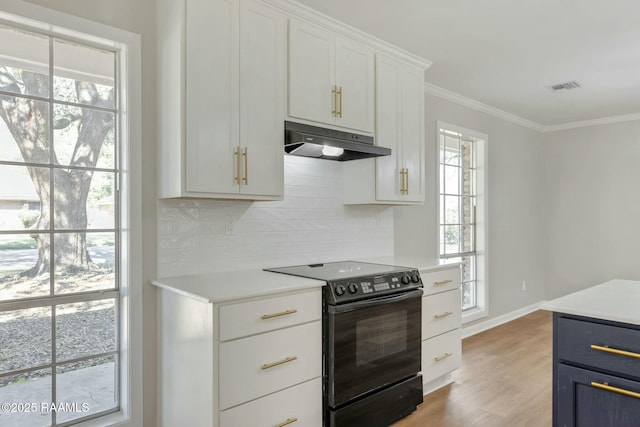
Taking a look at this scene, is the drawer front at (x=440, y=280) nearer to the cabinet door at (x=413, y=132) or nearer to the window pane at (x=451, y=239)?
the cabinet door at (x=413, y=132)

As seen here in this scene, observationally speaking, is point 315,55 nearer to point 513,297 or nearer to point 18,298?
point 18,298

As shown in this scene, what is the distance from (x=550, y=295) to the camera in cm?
598

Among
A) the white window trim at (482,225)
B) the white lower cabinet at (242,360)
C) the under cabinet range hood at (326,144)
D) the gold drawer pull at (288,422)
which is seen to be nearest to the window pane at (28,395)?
the white lower cabinet at (242,360)

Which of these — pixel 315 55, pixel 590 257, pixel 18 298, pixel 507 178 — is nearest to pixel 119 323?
pixel 18 298

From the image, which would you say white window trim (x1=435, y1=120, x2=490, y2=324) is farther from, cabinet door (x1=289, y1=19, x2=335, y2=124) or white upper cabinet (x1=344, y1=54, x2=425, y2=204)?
cabinet door (x1=289, y1=19, x2=335, y2=124)

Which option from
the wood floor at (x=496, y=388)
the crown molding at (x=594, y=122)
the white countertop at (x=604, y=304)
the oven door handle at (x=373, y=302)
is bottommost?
the wood floor at (x=496, y=388)

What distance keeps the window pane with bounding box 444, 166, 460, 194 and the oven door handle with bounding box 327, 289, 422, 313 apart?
2056 mm

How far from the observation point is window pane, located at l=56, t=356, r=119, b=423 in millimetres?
2133

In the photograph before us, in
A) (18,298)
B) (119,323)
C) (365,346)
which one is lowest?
(365,346)

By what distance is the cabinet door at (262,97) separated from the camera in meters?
2.36

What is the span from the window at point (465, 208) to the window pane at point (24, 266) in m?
3.58

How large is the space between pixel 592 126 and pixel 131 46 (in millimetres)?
5695

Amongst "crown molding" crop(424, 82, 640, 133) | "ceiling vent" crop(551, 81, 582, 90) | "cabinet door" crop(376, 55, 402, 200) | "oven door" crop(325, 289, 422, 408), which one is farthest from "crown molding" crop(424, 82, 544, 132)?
"oven door" crop(325, 289, 422, 408)

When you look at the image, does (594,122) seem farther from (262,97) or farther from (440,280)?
(262,97)
